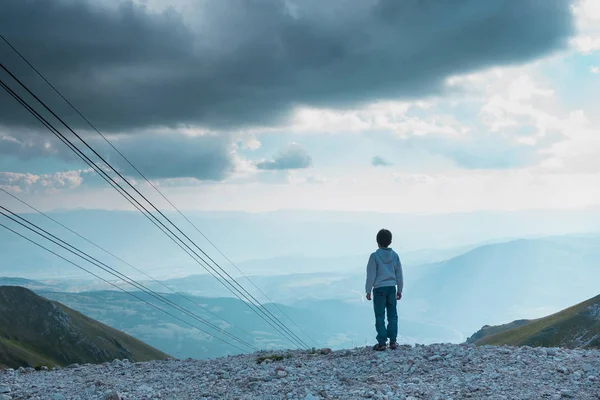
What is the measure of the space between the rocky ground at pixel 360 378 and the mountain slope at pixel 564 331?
251 ft

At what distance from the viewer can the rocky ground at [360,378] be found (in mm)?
12469

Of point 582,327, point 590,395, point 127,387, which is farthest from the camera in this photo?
point 582,327

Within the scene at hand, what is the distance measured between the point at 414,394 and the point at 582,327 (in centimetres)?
9822

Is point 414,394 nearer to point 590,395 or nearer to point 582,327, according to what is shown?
point 590,395

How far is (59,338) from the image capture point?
185125 mm

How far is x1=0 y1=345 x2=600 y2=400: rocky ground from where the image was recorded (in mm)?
12469

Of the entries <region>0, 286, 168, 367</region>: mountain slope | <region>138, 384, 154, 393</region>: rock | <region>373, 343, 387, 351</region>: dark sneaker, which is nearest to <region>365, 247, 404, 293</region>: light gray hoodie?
<region>373, 343, 387, 351</region>: dark sneaker

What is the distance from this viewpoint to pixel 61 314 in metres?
197

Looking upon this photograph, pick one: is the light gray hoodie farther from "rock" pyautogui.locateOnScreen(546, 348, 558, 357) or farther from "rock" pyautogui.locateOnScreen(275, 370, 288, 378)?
"rock" pyautogui.locateOnScreen(546, 348, 558, 357)

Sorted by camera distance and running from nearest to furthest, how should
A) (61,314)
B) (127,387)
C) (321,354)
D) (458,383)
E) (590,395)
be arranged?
(590,395) → (458,383) → (127,387) → (321,354) → (61,314)

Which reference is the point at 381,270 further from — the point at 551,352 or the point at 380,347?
the point at 551,352

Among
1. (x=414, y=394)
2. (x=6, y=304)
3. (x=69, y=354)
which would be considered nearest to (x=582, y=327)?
(x=414, y=394)

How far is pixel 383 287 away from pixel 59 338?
19194 centimetres

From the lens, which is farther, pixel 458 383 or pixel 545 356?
pixel 545 356
